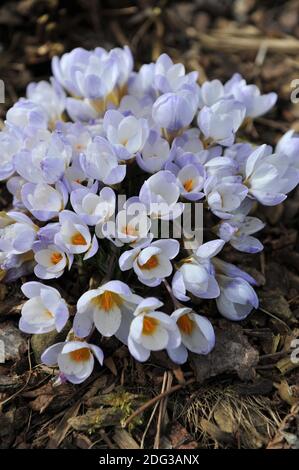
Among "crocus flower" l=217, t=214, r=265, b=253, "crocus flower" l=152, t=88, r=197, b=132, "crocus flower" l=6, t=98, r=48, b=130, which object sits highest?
"crocus flower" l=152, t=88, r=197, b=132

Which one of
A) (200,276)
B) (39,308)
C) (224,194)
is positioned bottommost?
(39,308)

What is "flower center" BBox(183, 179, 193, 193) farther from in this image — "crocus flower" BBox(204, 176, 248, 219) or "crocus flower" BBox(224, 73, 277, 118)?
"crocus flower" BBox(224, 73, 277, 118)

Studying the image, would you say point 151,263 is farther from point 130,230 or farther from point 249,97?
point 249,97

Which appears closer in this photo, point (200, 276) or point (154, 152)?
point (200, 276)

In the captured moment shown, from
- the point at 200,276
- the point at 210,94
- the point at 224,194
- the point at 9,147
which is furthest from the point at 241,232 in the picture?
the point at 9,147

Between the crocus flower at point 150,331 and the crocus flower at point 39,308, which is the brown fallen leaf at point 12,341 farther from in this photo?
the crocus flower at point 150,331

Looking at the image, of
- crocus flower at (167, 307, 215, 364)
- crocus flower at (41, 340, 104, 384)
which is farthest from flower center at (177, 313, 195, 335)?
crocus flower at (41, 340, 104, 384)
